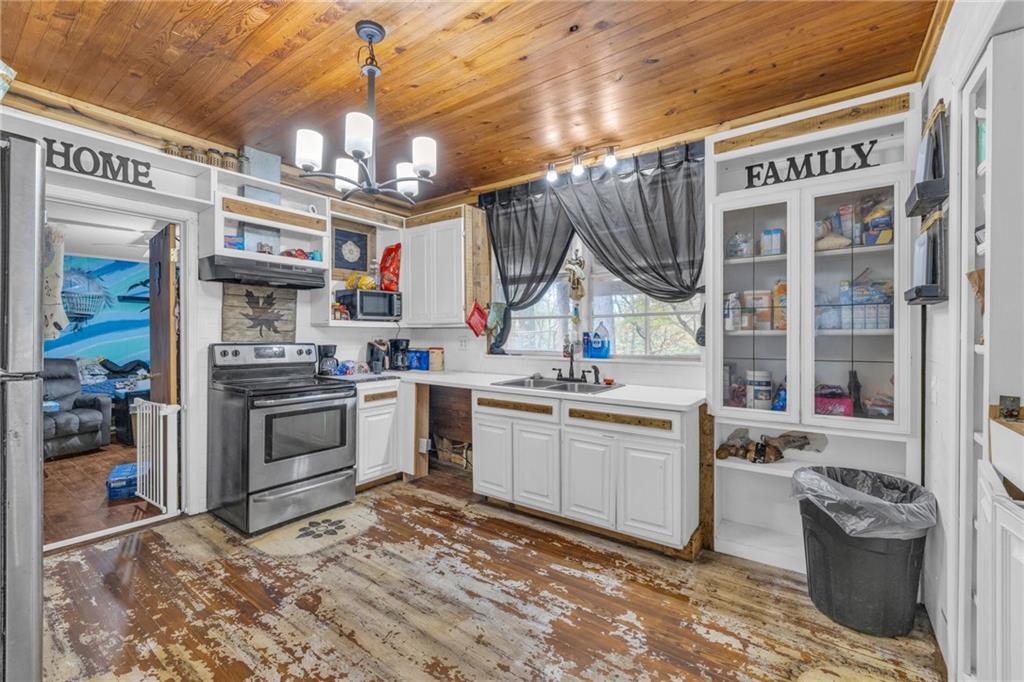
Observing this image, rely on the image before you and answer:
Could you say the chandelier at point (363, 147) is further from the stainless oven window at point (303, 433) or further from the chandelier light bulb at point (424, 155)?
the stainless oven window at point (303, 433)

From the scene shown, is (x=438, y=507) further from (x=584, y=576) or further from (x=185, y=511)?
(x=185, y=511)

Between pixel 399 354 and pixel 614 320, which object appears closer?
pixel 614 320

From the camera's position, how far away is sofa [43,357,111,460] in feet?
14.5

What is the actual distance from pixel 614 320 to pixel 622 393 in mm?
856

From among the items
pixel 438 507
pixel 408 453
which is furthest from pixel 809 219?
pixel 408 453

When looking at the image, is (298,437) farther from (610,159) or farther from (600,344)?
(610,159)

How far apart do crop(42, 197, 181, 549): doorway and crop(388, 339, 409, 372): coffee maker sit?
169 cm

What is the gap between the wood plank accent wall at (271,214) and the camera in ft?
10.1

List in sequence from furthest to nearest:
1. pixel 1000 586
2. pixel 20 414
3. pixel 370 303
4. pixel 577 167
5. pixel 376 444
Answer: pixel 370 303, pixel 376 444, pixel 577 167, pixel 1000 586, pixel 20 414

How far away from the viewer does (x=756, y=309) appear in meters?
2.60

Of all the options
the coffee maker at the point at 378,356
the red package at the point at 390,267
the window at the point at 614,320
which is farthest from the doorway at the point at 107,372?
the window at the point at 614,320

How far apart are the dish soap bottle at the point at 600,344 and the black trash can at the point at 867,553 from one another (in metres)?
1.64

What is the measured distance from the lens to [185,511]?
3.13 m

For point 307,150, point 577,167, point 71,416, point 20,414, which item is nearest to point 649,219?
point 577,167
